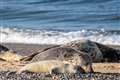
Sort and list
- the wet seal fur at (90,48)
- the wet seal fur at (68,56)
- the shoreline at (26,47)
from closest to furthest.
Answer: the wet seal fur at (68,56) < the wet seal fur at (90,48) < the shoreline at (26,47)

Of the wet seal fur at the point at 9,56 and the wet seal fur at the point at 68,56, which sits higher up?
the wet seal fur at the point at 68,56

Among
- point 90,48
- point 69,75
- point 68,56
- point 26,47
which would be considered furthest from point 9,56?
point 69,75

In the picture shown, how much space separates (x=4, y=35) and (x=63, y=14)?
277 centimetres

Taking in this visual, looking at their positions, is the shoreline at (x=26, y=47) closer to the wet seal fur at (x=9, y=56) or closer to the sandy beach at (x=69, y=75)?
the wet seal fur at (x=9, y=56)

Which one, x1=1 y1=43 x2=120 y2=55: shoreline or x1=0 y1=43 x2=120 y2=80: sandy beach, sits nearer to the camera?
x1=0 y1=43 x2=120 y2=80: sandy beach

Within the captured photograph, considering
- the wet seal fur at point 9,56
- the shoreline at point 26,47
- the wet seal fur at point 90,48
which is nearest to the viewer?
the wet seal fur at point 90,48

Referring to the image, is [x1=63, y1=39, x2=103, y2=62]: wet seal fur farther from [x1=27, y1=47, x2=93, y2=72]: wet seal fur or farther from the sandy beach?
[x1=27, y1=47, x2=93, y2=72]: wet seal fur

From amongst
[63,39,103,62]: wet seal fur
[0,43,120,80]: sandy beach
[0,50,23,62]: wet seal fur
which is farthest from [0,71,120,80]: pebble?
[0,50,23,62]: wet seal fur

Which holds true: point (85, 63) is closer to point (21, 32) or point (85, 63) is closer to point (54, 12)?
point (21, 32)

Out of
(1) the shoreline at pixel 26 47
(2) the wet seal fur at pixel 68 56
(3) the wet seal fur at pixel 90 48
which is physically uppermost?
(2) the wet seal fur at pixel 68 56

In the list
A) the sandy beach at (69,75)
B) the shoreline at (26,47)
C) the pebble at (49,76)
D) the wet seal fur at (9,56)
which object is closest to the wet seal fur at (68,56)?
the sandy beach at (69,75)

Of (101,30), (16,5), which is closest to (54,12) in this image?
(16,5)

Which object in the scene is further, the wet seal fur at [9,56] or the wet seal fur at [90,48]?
the wet seal fur at [9,56]

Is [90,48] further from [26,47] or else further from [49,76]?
[26,47]
